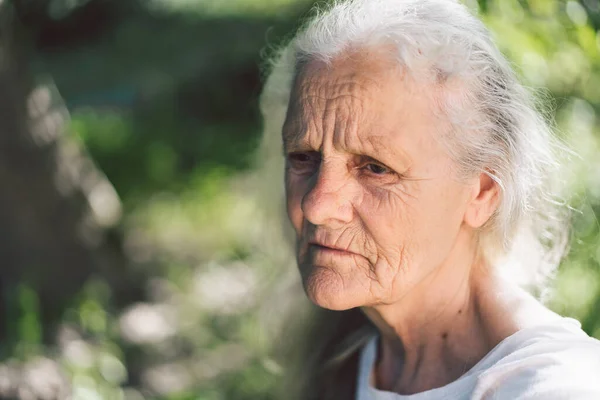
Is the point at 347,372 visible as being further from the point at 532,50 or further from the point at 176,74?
the point at 176,74

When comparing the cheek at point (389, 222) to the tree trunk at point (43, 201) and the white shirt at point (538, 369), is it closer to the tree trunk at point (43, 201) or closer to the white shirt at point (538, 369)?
the white shirt at point (538, 369)

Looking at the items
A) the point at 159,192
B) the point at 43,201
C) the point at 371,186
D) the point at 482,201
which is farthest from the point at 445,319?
the point at 159,192

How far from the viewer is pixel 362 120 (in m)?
1.87

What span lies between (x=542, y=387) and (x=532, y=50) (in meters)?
1.36

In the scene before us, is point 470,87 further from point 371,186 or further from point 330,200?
point 330,200

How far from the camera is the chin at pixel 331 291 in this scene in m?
1.96

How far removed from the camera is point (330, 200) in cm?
191

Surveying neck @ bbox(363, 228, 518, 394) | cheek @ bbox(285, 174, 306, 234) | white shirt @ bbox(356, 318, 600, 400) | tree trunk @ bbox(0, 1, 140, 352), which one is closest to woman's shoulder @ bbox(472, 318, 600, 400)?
white shirt @ bbox(356, 318, 600, 400)

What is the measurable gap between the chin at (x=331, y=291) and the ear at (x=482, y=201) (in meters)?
0.37

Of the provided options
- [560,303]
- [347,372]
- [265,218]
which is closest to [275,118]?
[265,218]

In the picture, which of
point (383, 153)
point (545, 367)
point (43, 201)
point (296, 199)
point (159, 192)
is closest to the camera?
point (545, 367)

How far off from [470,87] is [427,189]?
0.28 meters

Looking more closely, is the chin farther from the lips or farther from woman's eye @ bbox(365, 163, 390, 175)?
woman's eye @ bbox(365, 163, 390, 175)

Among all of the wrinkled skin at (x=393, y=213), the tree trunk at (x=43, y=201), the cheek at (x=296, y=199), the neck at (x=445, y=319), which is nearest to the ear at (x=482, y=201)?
the wrinkled skin at (x=393, y=213)
